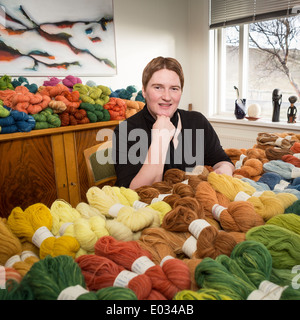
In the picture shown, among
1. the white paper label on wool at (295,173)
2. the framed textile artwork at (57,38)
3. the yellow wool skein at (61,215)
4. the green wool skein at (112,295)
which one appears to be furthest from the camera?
the framed textile artwork at (57,38)

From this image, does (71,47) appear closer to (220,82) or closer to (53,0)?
(53,0)

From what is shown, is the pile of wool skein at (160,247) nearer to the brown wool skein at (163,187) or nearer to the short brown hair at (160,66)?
the brown wool skein at (163,187)

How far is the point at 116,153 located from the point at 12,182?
3.99ft

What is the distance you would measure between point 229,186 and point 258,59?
3.35 metres

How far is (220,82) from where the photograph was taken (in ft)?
14.2

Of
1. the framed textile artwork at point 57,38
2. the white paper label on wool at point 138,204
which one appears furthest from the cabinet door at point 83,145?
the white paper label on wool at point 138,204

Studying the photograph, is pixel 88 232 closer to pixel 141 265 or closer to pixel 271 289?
pixel 141 265

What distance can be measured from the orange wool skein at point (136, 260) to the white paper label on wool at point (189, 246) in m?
0.11

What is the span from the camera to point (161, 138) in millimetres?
1406

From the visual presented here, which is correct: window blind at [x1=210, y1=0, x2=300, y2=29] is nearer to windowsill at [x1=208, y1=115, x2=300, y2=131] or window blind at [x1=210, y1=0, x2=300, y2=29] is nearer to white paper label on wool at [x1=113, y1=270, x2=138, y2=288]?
windowsill at [x1=208, y1=115, x2=300, y2=131]

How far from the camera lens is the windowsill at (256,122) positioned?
3.38m

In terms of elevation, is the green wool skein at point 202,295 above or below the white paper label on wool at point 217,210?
below

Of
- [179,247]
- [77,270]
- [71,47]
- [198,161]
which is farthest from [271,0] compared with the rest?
[77,270]

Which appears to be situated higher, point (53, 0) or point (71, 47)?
point (53, 0)
